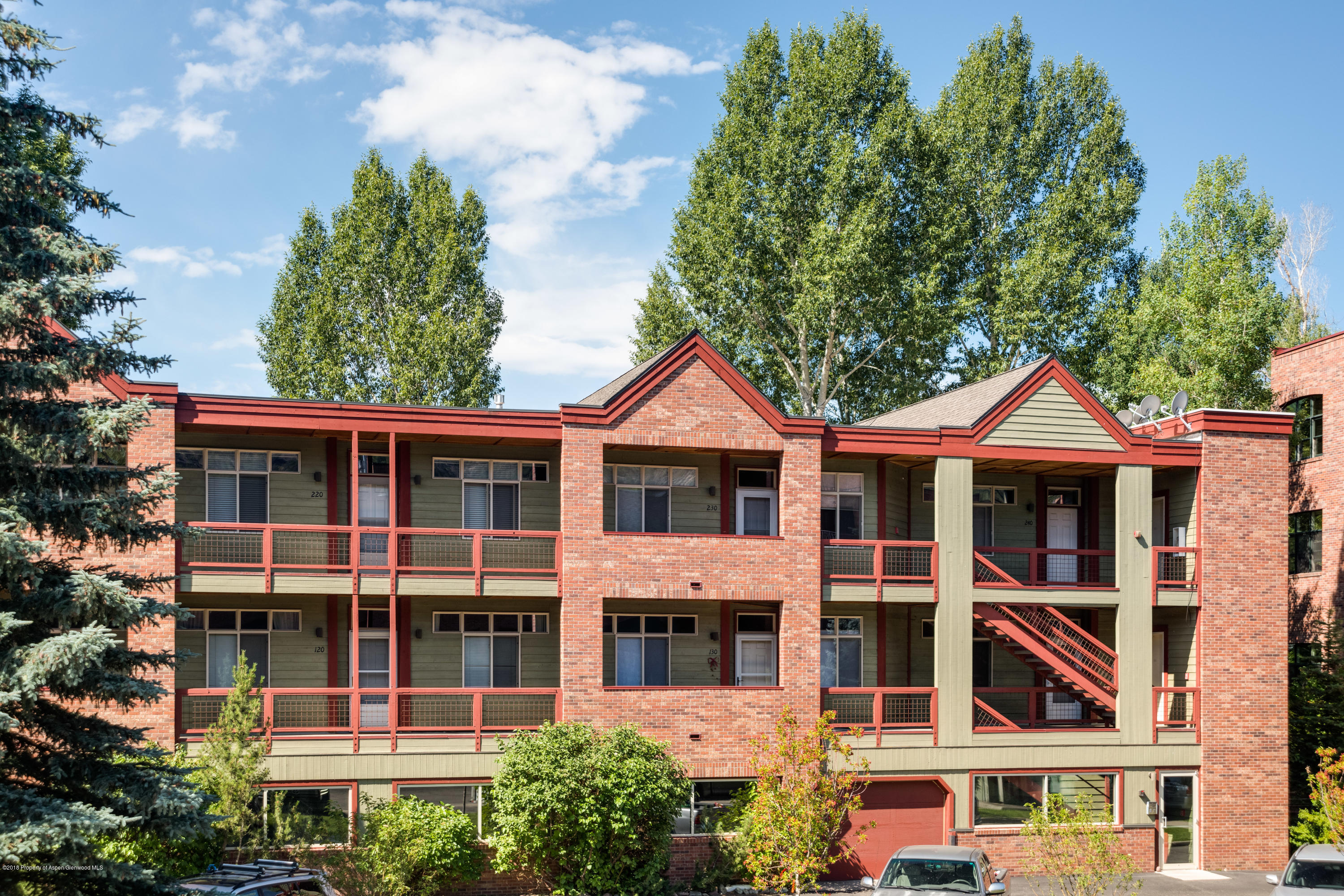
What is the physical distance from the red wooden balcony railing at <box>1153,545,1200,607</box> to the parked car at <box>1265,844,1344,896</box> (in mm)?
7420

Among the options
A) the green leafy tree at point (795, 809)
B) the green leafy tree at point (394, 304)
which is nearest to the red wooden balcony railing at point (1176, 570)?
the green leafy tree at point (795, 809)

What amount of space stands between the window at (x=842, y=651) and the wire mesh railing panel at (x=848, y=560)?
5.02ft

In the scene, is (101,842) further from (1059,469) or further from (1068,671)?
(1059,469)

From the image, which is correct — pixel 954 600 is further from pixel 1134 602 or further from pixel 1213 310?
pixel 1213 310

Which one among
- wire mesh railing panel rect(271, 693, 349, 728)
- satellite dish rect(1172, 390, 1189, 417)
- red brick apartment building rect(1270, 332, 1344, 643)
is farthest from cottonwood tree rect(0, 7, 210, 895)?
red brick apartment building rect(1270, 332, 1344, 643)

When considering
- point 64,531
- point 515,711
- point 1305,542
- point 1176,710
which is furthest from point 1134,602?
Result: point 64,531

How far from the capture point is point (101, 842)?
58.6ft

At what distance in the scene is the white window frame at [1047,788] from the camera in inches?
984

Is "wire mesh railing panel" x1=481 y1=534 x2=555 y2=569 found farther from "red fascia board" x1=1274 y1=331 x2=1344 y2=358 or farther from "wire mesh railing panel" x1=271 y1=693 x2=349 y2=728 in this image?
"red fascia board" x1=1274 y1=331 x2=1344 y2=358

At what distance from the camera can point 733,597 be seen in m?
24.5

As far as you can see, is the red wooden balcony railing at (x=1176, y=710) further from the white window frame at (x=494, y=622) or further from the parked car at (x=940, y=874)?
the white window frame at (x=494, y=622)

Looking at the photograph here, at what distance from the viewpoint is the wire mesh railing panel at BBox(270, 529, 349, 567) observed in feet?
78.1

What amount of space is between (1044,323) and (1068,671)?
19.8 metres

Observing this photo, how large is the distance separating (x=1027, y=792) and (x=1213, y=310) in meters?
18.4
